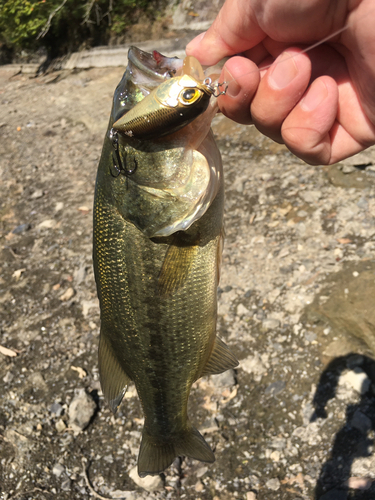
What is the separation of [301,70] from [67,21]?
9847 mm

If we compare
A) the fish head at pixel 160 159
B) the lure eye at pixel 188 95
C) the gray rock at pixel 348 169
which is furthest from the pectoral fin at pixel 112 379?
the gray rock at pixel 348 169

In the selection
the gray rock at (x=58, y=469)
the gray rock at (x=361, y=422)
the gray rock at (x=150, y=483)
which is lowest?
the gray rock at (x=58, y=469)

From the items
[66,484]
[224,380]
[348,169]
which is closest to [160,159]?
[224,380]

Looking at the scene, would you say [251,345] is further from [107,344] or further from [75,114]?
[75,114]

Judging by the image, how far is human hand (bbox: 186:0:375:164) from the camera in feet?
6.32

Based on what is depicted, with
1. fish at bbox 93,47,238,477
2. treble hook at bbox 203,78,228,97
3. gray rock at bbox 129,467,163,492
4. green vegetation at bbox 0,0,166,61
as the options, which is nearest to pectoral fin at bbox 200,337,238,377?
fish at bbox 93,47,238,477

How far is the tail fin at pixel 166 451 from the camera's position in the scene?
7.69 feet

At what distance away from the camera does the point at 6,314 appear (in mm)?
4473

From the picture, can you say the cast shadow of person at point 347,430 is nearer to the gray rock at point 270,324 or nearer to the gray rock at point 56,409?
the gray rock at point 270,324

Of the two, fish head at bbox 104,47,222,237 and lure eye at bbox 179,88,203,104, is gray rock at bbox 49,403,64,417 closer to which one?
fish head at bbox 104,47,222,237

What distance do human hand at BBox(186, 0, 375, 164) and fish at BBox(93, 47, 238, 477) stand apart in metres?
0.43

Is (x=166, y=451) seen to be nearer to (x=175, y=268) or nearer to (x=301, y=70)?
(x=175, y=268)

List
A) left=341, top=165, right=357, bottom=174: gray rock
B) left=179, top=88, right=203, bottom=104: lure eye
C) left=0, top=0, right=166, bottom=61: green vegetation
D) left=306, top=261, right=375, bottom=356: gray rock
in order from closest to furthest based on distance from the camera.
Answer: left=179, top=88, right=203, bottom=104: lure eye, left=306, top=261, right=375, bottom=356: gray rock, left=341, top=165, right=357, bottom=174: gray rock, left=0, top=0, right=166, bottom=61: green vegetation

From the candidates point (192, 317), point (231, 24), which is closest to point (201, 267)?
point (192, 317)
